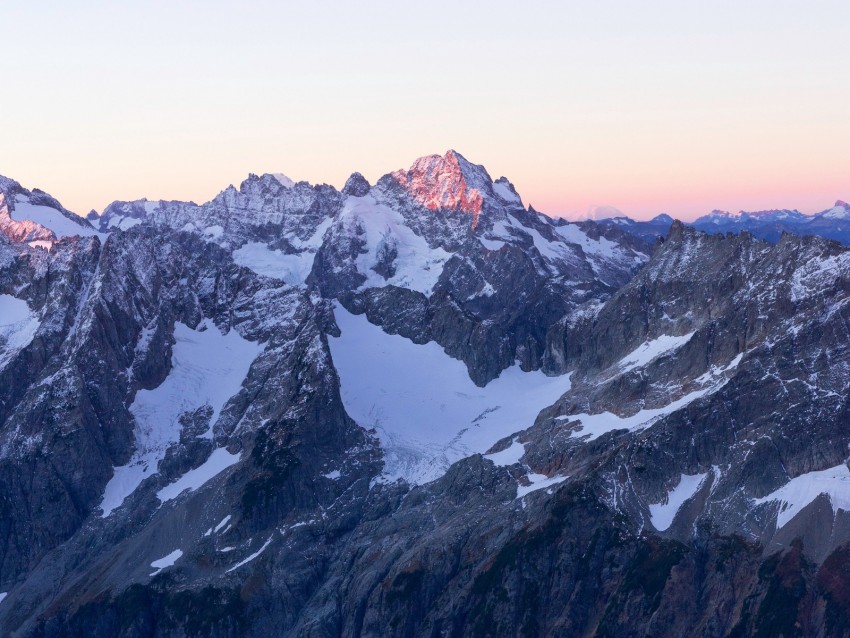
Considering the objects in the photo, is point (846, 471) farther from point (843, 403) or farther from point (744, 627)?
point (744, 627)

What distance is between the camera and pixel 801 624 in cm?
17750

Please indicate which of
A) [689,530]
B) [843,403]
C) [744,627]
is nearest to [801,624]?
[744,627]

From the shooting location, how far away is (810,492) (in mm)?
193625

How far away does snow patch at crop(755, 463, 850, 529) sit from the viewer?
190375 millimetres

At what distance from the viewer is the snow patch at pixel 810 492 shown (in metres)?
190

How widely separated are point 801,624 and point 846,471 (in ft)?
92.1

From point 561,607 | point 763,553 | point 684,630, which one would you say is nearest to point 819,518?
point 763,553

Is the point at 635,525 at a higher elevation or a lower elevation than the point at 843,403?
lower

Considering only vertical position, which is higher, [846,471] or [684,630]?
[846,471]

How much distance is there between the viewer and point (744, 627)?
7126 inches

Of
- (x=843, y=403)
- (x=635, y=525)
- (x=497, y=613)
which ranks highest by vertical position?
(x=843, y=403)

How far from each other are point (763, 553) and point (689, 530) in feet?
42.8

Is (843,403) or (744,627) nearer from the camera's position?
(744,627)

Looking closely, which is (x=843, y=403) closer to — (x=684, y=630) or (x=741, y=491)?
(x=741, y=491)
